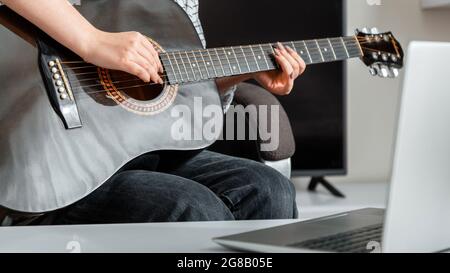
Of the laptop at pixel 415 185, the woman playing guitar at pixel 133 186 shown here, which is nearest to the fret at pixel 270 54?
the woman playing guitar at pixel 133 186

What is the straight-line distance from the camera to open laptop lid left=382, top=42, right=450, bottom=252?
20.3 inches

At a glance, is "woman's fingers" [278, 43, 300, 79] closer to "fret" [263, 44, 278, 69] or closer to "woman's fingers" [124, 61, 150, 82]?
"fret" [263, 44, 278, 69]

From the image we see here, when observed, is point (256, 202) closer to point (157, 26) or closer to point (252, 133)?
point (252, 133)

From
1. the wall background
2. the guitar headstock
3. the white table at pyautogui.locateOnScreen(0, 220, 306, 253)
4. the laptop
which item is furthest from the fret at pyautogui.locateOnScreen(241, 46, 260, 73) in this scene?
the wall background

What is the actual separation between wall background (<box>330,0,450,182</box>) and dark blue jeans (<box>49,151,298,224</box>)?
3.93ft

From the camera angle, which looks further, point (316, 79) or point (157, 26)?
point (316, 79)

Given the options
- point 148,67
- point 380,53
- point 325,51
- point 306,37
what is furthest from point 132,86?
point 306,37

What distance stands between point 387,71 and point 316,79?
0.92 m

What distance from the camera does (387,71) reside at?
1.30m

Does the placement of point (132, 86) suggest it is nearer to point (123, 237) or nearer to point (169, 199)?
point (169, 199)
